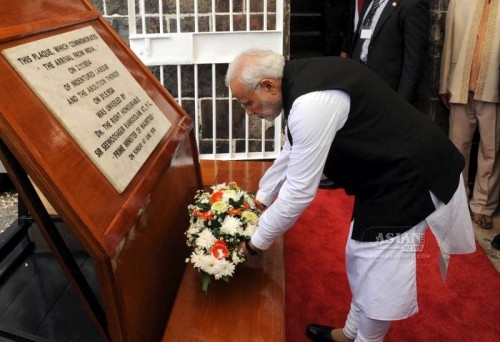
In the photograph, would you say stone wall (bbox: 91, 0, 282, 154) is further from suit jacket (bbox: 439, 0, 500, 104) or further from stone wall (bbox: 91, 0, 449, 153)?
suit jacket (bbox: 439, 0, 500, 104)

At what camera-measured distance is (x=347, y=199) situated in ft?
10.8

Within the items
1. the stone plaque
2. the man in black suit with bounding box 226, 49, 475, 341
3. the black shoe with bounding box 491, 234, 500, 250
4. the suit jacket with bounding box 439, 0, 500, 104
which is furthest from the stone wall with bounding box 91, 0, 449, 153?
the man in black suit with bounding box 226, 49, 475, 341

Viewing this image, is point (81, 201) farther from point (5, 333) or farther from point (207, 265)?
point (5, 333)

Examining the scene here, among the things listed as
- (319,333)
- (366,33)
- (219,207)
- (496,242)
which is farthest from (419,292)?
(366,33)

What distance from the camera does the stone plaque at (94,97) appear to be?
1.12 m

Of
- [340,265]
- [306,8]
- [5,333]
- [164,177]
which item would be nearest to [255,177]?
[340,265]

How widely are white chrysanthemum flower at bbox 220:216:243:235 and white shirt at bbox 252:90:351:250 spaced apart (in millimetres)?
106

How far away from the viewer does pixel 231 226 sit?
156 centimetres

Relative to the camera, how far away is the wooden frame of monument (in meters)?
1.00

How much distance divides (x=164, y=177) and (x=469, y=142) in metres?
2.36

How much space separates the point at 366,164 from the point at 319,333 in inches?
36.5

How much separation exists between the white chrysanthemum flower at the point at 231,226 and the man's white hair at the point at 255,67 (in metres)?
0.48

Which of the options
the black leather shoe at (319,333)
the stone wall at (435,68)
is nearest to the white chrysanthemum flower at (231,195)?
the black leather shoe at (319,333)

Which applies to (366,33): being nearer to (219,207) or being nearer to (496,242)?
(496,242)
